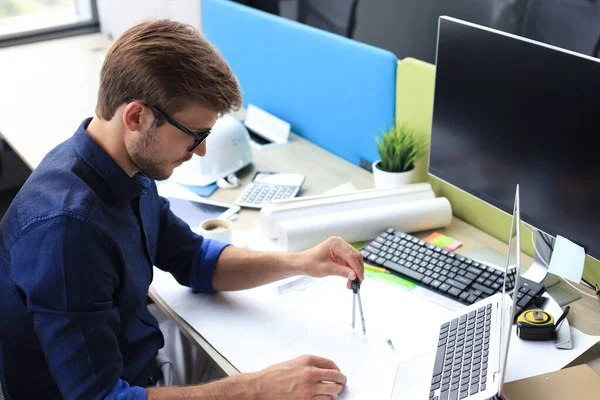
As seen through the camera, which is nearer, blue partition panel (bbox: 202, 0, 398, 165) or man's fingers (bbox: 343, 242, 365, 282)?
man's fingers (bbox: 343, 242, 365, 282)

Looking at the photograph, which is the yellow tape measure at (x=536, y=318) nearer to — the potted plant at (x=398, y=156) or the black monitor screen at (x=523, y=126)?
the black monitor screen at (x=523, y=126)

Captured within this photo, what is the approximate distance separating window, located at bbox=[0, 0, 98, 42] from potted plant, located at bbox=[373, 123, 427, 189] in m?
2.15

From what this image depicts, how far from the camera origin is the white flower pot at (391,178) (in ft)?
5.68

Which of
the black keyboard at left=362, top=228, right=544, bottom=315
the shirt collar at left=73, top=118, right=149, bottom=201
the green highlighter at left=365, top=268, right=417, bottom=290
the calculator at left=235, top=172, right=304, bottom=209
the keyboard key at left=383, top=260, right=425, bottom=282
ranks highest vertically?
the shirt collar at left=73, top=118, right=149, bottom=201

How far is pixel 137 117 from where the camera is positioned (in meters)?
1.14

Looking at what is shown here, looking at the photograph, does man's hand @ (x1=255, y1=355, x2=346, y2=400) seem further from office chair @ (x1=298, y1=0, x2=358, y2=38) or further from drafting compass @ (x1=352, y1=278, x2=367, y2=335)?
office chair @ (x1=298, y1=0, x2=358, y2=38)

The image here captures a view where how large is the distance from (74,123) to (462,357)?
174 centimetres

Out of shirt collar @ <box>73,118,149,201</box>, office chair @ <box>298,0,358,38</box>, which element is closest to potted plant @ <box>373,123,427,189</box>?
shirt collar @ <box>73,118,149,201</box>

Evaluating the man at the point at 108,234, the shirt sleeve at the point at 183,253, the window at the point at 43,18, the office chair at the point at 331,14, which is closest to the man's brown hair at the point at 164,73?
the man at the point at 108,234

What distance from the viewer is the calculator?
182cm

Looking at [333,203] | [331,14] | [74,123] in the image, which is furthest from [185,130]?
[331,14]

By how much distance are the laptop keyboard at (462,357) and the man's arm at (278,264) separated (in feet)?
0.86

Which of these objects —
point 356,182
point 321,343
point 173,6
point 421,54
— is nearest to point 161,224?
point 321,343

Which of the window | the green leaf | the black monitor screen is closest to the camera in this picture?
the black monitor screen
